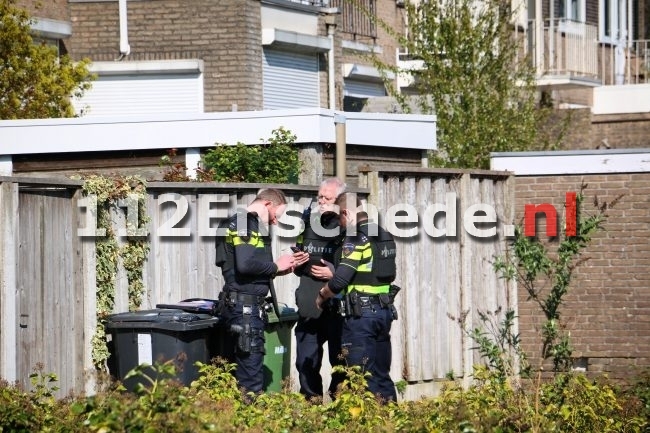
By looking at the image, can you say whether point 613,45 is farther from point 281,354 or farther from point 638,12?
point 281,354

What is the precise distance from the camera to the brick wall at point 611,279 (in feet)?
49.1

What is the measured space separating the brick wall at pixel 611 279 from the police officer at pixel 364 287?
460 cm

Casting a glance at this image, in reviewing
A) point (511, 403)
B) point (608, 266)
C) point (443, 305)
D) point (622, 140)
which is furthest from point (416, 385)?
point (622, 140)

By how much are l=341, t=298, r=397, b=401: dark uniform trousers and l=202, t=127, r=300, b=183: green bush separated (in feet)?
10.1

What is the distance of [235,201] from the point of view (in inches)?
477

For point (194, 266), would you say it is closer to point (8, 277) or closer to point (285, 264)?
point (285, 264)

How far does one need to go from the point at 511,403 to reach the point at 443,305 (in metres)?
5.49

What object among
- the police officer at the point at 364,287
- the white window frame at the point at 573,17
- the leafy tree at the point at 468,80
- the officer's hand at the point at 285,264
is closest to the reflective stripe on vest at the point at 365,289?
the police officer at the point at 364,287

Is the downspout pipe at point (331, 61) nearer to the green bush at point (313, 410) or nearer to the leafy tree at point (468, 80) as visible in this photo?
the leafy tree at point (468, 80)

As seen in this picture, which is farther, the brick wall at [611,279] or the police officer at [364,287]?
the brick wall at [611,279]

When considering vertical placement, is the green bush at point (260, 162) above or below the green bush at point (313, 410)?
above

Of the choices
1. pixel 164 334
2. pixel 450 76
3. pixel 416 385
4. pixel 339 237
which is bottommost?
pixel 416 385

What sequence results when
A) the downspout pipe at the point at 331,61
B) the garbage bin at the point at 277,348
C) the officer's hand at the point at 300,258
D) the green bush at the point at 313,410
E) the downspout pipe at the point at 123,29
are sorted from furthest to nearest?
the downspout pipe at the point at 331,61 → the downspout pipe at the point at 123,29 → the garbage bin at the point at 277,348 → the officer's hand at the point at 300,258 → the green bush at the point at 313,410

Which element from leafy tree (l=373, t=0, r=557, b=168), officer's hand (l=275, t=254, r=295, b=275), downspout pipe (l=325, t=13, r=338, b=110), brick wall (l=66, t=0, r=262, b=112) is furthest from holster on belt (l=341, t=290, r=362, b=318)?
downspout pipe (l=325, t=13, r=338, b=110)
